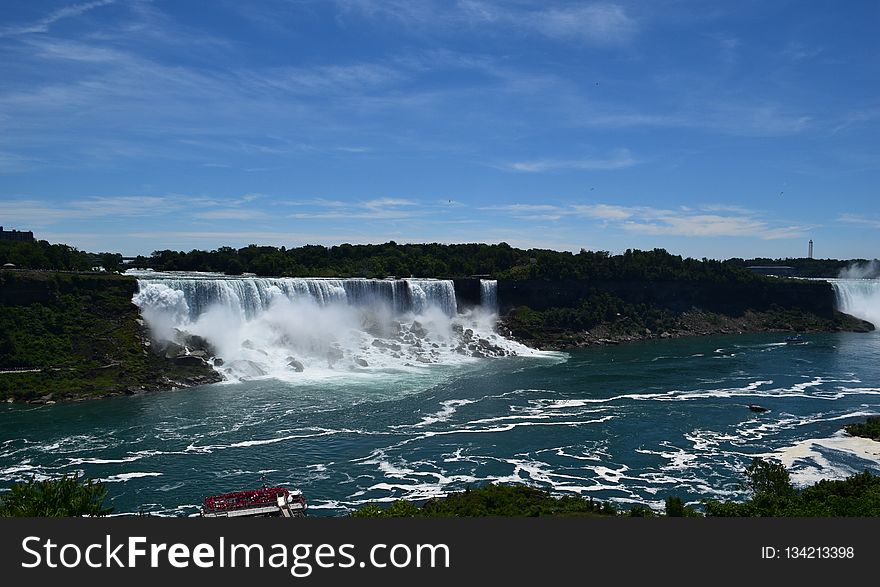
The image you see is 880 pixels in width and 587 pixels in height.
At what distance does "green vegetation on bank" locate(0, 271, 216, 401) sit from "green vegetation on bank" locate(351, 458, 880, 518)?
3184cm

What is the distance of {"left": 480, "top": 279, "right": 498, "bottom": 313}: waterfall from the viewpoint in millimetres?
85312

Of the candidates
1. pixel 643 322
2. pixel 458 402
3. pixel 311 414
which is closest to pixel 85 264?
pixel 311 414

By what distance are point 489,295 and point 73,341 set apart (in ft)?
159

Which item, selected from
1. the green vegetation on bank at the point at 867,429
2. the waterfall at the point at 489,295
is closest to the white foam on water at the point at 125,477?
the green vegetation on bank at the point at 867,429

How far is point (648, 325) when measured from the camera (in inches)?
3553

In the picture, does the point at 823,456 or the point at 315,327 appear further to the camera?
the point at 315,327

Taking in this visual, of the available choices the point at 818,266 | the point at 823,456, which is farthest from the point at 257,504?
the point at 818,266

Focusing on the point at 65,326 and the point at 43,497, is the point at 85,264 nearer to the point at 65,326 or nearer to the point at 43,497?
the point at 65,326

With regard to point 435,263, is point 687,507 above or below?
below

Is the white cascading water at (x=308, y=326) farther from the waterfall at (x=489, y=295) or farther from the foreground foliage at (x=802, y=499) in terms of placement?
the foreground foliage at (x=802, y=499)

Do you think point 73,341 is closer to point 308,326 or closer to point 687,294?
point 308,326

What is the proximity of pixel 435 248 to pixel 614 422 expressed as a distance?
7653 centimetres

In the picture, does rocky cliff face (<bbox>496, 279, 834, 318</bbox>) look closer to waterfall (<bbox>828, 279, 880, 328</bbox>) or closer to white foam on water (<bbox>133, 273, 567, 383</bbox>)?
waterfall (<bbox>828, 279, 880, 328</bbox>)

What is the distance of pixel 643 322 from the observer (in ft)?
295
